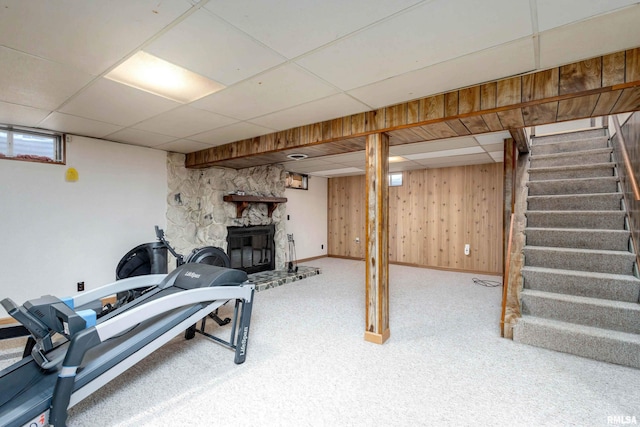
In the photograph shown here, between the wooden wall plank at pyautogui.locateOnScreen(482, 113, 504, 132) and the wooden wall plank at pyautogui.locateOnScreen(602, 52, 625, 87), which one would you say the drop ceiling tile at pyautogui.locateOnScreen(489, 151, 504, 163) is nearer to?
the wooden wall plank at pyautogui.locateOnScreen(482, 113, 504, 132)

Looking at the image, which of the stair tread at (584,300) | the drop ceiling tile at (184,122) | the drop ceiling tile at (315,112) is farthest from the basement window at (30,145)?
the stair tread at (584,300)

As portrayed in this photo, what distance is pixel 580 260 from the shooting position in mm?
3031

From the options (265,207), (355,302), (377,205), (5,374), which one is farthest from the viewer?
(265,207)

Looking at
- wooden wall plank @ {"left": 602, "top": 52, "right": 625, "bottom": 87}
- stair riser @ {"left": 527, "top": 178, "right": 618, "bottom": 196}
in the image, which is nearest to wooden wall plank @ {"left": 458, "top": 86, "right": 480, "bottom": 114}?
wooden wall plank @ {"left": 602, "top": 52, "right": 625, "bottom": 87}

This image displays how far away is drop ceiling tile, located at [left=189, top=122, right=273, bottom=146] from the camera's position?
10.6 feet

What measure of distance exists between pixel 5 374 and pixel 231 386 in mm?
1272

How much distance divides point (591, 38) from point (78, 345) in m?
3.17

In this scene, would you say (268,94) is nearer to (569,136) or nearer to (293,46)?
(293,46)

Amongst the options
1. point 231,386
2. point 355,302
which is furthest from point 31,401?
point 355,302

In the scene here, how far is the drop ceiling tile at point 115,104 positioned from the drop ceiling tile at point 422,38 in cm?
140

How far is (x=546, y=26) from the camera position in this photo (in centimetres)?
149

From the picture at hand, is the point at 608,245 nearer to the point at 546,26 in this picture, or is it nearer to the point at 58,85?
the point at 546,26

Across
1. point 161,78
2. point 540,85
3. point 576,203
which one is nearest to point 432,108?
point 540,85

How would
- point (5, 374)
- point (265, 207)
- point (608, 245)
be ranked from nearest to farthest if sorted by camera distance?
point (5, 374) < point (608, 245) < point (265, 207)
